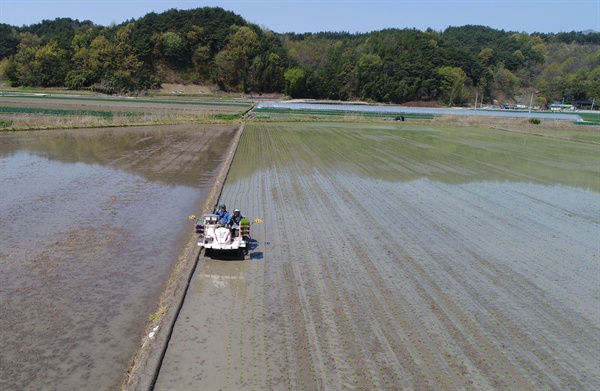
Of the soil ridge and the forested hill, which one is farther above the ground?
the forested hill

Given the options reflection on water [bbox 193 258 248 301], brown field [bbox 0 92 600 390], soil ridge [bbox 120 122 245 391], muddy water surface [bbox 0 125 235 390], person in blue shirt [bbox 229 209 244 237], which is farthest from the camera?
person in blue shirt [bbox 229 209 244 237]

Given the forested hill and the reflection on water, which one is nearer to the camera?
the reflection on water

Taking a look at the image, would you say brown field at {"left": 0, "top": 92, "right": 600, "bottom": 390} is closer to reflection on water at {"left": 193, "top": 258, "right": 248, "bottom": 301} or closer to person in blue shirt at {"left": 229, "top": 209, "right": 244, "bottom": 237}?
reflection on water at {"left": 193, "top": 258, "right": 248, "bottom": 301}

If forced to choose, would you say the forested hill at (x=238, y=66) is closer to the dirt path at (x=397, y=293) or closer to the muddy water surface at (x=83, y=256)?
the muddy water surface at (x=83, y=256)

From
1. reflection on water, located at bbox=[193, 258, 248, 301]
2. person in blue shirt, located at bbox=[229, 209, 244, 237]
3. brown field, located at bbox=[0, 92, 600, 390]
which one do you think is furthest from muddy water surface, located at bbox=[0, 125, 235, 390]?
person in blue shirt, located at bbox=[229, 209, 244, 237]

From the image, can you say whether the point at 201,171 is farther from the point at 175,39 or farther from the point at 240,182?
the point at 175,39

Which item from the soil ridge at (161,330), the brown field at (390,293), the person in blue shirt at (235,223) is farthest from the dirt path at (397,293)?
the person in blue shirt at (235,223)

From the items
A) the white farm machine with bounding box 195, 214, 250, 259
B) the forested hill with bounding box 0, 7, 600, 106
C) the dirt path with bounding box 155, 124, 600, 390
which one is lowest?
the dirt path with bounding box 155, 124, 600, 390

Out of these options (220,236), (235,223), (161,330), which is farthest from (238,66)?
(161,330)

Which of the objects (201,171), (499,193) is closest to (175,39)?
(201,171)
